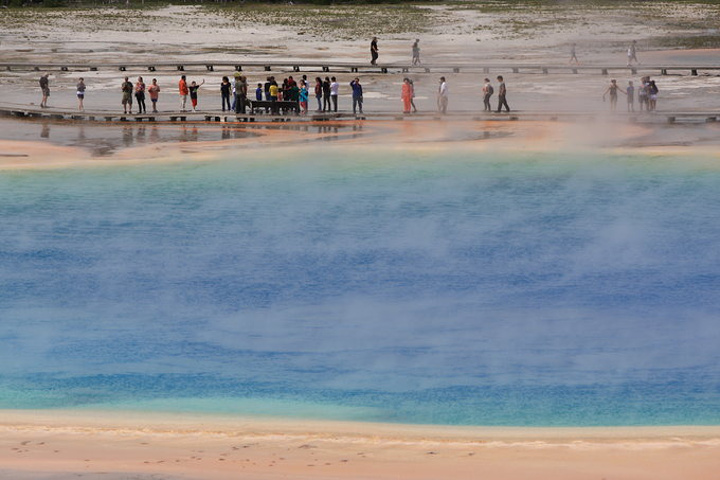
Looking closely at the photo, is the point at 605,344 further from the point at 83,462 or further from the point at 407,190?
the point at 407,190

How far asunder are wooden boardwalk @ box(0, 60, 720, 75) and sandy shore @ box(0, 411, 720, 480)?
4419cm

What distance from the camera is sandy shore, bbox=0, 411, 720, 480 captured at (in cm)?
1471

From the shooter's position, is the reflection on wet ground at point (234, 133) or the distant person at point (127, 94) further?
the distant person at point (127, 94)

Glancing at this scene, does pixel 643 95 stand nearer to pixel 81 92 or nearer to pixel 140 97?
pixel 140 97

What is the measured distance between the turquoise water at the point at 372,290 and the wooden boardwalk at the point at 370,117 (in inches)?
325

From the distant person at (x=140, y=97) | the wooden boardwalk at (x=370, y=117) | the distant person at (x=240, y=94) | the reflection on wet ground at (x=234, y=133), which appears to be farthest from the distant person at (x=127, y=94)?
the distant person at (x=240, y=94)

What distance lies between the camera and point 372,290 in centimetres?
2484

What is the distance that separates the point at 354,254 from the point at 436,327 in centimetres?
580

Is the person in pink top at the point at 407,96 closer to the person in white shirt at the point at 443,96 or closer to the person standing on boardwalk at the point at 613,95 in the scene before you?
the person in white shirt at the point at 443,96

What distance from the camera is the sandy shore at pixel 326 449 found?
579 inches

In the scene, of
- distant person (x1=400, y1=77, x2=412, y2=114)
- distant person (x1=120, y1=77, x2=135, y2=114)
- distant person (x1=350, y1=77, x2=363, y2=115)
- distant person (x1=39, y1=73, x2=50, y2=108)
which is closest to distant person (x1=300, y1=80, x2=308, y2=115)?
distant person (x1=350, y1=77, x2=363, y2=115)

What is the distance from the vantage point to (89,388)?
19047 mm

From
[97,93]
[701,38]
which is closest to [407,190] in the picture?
[97,93]

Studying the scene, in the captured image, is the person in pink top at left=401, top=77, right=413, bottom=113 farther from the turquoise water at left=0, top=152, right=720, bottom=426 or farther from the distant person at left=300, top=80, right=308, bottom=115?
the turquoise water at left=0, top=152, right=720, bottom=426
